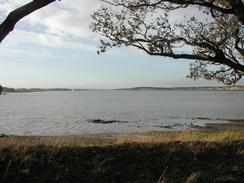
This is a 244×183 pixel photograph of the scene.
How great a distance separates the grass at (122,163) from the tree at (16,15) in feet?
9.56

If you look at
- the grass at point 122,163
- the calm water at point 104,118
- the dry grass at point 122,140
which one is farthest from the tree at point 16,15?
the calm water at point 104,118

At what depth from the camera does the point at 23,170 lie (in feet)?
29.9

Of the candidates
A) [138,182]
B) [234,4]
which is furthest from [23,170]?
[234,4]

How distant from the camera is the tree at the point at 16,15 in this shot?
7.63m

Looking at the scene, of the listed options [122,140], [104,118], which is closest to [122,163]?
[122,140]

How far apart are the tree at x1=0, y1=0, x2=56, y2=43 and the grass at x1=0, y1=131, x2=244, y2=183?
115 inches

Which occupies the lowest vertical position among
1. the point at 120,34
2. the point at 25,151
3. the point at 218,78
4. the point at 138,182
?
the point at 138,182

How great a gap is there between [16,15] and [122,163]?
4.23 meters

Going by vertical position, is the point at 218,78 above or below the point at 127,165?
above

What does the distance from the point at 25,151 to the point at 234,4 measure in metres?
10.9

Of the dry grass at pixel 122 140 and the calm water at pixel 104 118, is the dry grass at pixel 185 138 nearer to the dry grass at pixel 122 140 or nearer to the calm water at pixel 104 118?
the dry grass at pixel 122 140

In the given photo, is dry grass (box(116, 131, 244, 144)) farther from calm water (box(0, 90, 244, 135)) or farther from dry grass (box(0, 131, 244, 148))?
calm water (box(0, 90, 244, 135))

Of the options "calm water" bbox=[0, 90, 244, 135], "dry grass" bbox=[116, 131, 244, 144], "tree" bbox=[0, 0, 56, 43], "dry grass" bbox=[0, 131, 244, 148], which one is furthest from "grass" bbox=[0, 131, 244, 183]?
"calm water" bbox=[0, 90, 244, 135]

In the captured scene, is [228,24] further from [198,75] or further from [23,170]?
[23,170]
